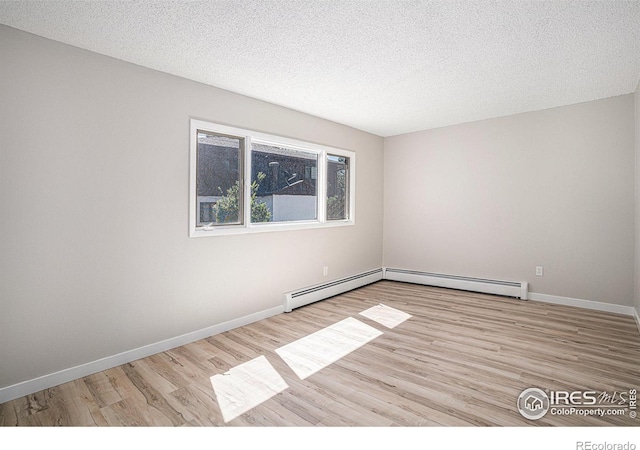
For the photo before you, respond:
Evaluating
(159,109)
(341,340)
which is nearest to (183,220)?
(159,109)

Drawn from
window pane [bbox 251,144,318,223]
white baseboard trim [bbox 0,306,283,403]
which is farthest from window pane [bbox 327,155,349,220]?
white baseboard trim [bbox 0,306,283,403]

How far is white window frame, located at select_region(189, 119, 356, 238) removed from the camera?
336 centimetres

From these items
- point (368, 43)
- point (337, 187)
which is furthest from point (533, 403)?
point (337, 187)

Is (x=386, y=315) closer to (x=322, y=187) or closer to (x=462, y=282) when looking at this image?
(x=462, y=282)

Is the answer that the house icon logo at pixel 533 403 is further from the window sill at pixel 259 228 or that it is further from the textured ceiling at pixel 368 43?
the window sill at pixel 259 228

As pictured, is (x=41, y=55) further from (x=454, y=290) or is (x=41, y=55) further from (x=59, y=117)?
(x=454, y=290)

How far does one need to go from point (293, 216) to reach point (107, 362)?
267 centimetres

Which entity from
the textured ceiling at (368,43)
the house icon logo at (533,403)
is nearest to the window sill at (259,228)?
the textured ceiling at (368,43)

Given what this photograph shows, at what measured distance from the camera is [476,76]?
3373 millimetres

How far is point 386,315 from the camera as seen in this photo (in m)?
4.14

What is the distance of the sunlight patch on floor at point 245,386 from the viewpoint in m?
2.21

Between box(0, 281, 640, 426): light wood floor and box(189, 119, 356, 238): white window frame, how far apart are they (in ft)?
3.63

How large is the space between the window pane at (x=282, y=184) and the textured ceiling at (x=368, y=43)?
736 mm
